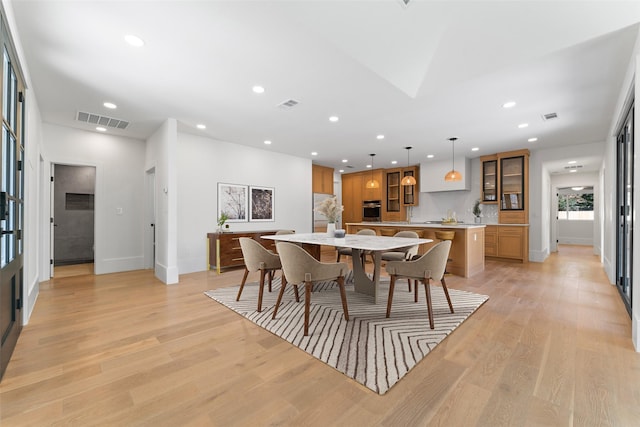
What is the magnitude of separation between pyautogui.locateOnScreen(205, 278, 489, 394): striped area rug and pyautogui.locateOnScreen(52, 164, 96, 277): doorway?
15.1ft

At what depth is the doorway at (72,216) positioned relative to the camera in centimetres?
624

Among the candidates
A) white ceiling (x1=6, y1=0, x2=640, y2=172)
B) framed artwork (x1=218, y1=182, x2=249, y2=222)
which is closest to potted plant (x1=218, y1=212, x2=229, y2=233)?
framed artwork (x1=218, y1=182, x2=249, y2=222)

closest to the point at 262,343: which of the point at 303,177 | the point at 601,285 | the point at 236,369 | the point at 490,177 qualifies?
the point at 236,369

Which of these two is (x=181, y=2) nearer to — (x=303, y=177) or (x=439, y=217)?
(x=303, y=177)

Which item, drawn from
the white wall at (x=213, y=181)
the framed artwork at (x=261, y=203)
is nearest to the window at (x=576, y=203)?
the white wall at (x=213, y=181)

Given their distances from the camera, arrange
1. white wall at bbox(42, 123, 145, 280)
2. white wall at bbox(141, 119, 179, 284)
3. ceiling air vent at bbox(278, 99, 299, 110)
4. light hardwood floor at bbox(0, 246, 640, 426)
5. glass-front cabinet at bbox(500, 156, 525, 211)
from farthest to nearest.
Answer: glass-front cabinet at bbox(500, 156, 525, 211), white wall at bbox(42, 123, 145, 280), white wall at bbox(141, 119, 179, 284), ceiling air vent at bbox(278, 99, 299, 110), light hardwood floor at bbox(0, 246, 640, 426)

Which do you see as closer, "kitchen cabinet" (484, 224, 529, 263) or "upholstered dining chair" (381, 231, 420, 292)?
"upholstered dining chair" (381, 231, 420, 292)

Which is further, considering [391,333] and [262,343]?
[391,333]

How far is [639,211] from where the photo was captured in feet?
7.43

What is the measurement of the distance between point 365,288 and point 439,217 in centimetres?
552

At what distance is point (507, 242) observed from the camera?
650cm

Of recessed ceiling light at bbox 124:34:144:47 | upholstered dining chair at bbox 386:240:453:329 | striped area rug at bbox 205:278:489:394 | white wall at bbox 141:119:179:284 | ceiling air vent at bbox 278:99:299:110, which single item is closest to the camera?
striped area rug at bbox 205:278:489:394

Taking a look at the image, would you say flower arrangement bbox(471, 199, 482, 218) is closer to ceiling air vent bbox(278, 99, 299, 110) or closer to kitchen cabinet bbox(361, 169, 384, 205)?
kitchen cabinet bbox(361, 169, 384, 205)

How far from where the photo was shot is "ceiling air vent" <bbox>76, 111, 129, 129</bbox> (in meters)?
4.28
